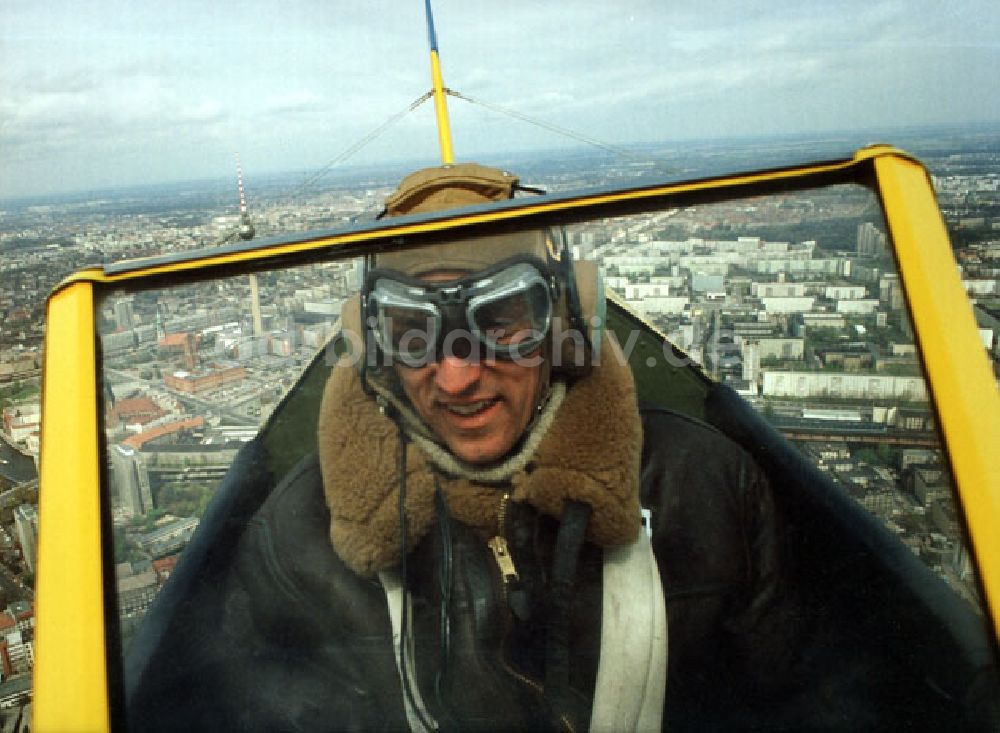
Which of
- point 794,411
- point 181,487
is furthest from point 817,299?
point 181,487

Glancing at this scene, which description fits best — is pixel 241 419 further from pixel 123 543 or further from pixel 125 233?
pixel 125 233

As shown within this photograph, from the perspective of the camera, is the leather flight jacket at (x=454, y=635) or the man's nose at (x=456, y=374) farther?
the man's nose at (x=456, y=374)

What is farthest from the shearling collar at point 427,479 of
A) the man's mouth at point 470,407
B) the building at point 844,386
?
the building at point 844,386

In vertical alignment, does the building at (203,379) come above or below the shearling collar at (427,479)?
above

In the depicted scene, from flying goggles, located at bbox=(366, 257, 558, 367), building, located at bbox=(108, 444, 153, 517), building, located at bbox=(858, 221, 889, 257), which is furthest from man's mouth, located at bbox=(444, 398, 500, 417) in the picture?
building, located at bbox=(858, 221, 889, 257)

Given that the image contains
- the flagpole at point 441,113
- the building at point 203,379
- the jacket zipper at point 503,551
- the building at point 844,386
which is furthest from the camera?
the flagpole at point 441,113

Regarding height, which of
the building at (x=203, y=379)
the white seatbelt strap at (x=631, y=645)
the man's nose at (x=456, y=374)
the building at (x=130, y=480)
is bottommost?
the white seatbelt strap at (x=631, y=645)

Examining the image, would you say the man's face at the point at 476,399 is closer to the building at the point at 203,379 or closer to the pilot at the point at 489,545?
the pilot at the point at 489,545

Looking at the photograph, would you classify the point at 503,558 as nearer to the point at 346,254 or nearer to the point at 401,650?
the point at 401,650
